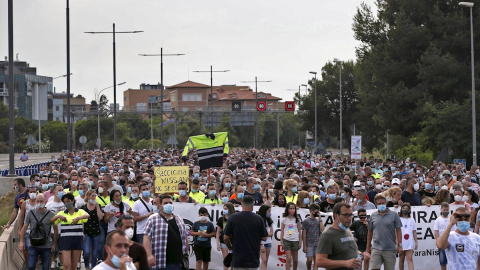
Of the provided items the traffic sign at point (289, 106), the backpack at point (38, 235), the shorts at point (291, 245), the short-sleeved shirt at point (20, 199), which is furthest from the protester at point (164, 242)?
the traffic sign at point (289, 106)

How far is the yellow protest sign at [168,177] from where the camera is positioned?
19.6m

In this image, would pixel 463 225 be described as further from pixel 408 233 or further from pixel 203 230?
pixel 203 230

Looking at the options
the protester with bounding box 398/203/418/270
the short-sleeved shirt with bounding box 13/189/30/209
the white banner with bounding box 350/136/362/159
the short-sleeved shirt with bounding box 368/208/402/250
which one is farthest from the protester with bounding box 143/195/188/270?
the white banner with bounding box 350/136/362/159

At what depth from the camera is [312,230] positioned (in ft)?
52.3

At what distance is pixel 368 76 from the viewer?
60.8m

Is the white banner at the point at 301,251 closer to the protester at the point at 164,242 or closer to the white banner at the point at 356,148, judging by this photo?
the protester at the point at 164,242

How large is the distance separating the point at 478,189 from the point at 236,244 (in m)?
11.3

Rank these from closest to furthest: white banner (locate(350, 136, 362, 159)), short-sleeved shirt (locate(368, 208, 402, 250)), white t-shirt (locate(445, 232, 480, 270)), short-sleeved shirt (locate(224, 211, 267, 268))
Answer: white t-shirt (locate(445, 232, 480, 270)) < short-sleeved shirt (locate(224, 211, 267, 268)) < short-sleeved shirt (locate(368, 208, 402, 250)) < white banner (locate(350, 136, 362, 159))

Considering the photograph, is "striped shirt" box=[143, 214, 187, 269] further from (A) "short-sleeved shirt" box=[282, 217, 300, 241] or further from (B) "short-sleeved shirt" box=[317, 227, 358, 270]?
(A) "short-sleeved shirt" box=[282, 217, 300, 241]

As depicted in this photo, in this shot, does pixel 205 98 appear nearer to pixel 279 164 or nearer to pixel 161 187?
pixel 279 164

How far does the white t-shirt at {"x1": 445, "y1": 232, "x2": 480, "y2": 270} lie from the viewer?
11430mm

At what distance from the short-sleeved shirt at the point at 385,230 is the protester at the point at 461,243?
97.2 inches

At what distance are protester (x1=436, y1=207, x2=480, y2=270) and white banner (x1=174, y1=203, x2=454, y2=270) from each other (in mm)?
5440

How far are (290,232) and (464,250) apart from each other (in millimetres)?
4951
